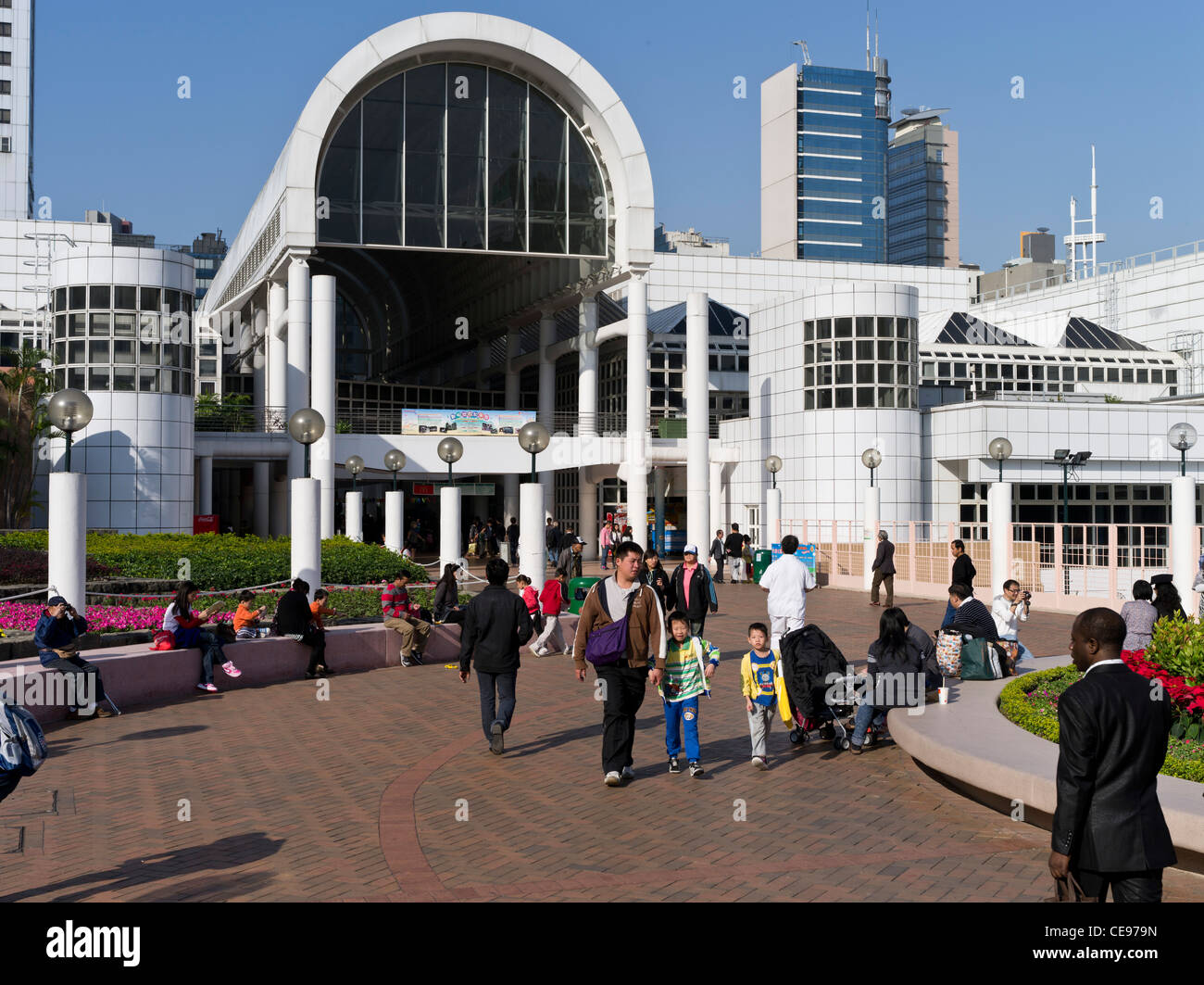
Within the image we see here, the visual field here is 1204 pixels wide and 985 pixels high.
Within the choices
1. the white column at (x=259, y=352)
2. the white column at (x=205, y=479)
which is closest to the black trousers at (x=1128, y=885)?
the white column at (x=205, y=479)

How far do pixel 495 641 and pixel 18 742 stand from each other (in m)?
4.62

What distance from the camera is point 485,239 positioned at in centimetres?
3800

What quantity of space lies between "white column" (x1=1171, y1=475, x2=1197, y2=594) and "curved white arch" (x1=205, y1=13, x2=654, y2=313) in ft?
72.5

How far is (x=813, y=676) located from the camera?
10.7m

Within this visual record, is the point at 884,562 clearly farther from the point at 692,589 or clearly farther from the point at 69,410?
the point at 69,410

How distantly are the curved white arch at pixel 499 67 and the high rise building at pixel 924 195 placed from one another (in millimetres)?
116570

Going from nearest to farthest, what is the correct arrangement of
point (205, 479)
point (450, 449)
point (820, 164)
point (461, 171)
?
point (450, 449) → point (461, 171) → point (205, 479) → point (820, 164)

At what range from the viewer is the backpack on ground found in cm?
635

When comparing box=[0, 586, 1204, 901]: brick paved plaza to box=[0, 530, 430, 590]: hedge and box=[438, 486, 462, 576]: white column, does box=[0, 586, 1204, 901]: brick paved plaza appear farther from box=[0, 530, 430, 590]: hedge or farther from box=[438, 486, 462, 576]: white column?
box=[438, 486, 462, 576]: white column

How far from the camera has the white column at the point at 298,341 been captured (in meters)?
36.7

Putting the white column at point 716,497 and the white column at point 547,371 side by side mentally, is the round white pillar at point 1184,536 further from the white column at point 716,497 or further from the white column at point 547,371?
the white column at point 547,371

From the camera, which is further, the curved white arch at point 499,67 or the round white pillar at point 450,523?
the curved white arch at point 499,67

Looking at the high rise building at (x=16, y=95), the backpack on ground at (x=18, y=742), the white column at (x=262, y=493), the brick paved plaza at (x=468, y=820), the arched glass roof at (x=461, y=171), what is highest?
the high rise building at (x=16, y=95)

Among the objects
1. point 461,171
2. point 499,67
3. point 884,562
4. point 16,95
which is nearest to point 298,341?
point 461,171
